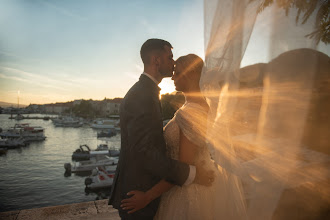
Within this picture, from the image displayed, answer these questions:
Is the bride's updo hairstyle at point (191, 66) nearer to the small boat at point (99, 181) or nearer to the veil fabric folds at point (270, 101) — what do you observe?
the veil fabric folds at point (270, 101)

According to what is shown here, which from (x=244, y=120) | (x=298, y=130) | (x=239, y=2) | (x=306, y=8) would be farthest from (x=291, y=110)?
(x=239, y=2)

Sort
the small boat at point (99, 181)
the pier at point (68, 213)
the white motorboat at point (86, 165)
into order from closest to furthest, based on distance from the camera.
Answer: the pier at point (68, 213) < the small boat at point (99, 181) < the white motorboat at point (86, 165)

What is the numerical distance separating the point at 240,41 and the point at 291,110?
55 centimetres

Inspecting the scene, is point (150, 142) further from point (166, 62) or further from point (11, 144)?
point (11, 144)

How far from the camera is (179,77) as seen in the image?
1.86 meters

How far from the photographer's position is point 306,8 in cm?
123

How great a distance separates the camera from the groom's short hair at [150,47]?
1783 millimetres

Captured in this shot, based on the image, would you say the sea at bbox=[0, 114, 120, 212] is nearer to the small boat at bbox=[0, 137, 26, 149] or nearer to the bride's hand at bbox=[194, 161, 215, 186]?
the small boat at bbox=[0, 137, 26, 149]

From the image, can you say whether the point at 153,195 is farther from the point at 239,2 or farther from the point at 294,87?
the point at 239,2

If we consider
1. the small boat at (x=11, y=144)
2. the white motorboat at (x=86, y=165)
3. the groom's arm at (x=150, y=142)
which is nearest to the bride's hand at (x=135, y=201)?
the groom's arm at (x=150, y=142)

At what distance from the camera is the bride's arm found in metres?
1.53

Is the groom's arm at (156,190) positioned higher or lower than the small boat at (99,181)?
higher

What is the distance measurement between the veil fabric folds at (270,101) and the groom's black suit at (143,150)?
0.36 metres

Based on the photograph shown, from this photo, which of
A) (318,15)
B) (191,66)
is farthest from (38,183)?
(318,15)
